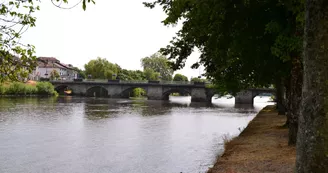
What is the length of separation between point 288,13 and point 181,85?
86.6 meters

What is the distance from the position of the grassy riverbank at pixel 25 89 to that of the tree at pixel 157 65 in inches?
2502

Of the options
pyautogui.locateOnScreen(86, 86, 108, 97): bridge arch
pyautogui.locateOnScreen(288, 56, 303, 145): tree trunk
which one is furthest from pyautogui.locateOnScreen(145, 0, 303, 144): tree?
pyautogui.locateOnScreen(86, 86, 108, 97): bridge arch

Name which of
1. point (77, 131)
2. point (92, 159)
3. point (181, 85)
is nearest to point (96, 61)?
point (181, 85)

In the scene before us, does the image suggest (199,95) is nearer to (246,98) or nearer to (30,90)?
(246,98)

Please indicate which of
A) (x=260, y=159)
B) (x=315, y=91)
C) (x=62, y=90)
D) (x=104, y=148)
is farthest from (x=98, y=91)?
(x=315, y=91)

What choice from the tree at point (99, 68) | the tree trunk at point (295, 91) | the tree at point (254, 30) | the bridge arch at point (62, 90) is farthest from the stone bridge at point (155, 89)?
the tree at point (254, 30)

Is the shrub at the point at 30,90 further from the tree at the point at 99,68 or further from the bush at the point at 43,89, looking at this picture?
the tree at the point at 99,68

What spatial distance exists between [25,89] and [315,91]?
90.2 meters

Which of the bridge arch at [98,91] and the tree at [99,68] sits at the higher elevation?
the tree at [99,68]

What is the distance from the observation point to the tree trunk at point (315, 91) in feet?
21.8

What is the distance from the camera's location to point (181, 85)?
3880 inches

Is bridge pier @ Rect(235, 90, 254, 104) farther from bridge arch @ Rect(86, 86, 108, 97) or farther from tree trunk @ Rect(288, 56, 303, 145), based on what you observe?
tree trunk @ Rect(288, 56, 303, 145)

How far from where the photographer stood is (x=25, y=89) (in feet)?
290

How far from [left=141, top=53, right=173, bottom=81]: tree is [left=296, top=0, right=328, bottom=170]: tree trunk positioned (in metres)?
149
